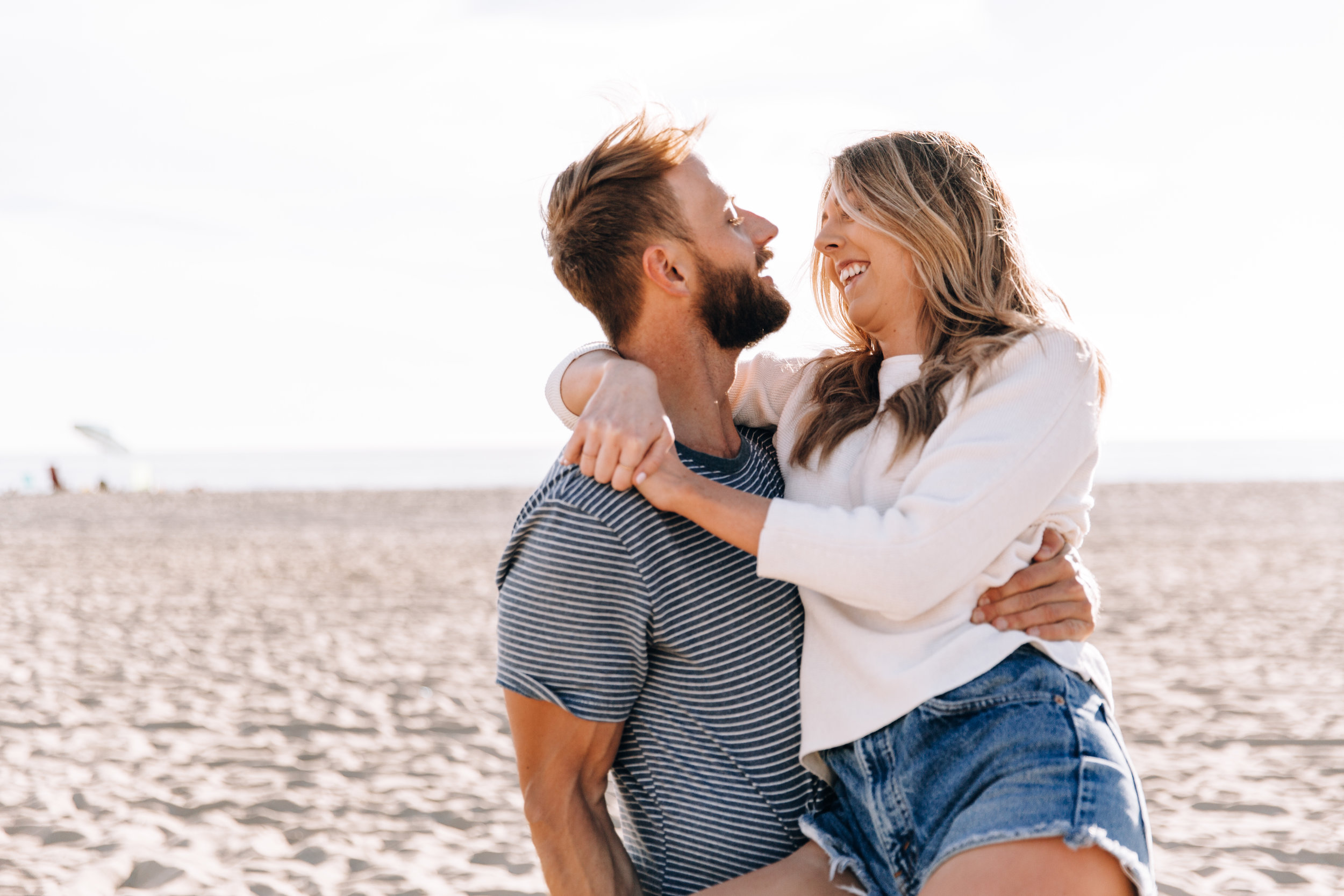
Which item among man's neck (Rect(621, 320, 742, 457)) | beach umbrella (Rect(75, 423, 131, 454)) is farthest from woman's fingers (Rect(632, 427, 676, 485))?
beach umbrella (Rect(75, 423, 131, 454))

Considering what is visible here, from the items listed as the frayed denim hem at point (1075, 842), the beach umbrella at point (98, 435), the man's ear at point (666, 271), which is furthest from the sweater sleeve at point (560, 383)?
the beach umbrella at point (98, 435)

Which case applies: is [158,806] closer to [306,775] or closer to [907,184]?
[306,775]

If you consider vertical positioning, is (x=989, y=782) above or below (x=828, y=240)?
below

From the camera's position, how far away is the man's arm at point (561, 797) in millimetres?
1873

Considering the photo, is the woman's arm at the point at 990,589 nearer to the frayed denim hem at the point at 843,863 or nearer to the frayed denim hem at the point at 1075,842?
the frayed denim hem at the point at 1075,842

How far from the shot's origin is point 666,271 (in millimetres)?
2357

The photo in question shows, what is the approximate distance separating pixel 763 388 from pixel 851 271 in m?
0.39

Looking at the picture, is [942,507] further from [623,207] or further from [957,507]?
[623,207]

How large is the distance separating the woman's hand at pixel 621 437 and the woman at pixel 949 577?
0.02m

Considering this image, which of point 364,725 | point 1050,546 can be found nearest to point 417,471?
point 364,725

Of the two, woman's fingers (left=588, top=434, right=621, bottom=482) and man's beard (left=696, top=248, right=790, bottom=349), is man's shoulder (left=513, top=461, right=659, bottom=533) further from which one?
man's beard (left=696, top=248, right=790, bottom=349)

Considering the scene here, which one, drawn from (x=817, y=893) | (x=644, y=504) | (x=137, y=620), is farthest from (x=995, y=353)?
(x=137, y=620)

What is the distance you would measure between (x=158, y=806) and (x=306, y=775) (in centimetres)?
70

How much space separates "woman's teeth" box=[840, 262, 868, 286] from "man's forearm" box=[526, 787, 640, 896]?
1273mm
